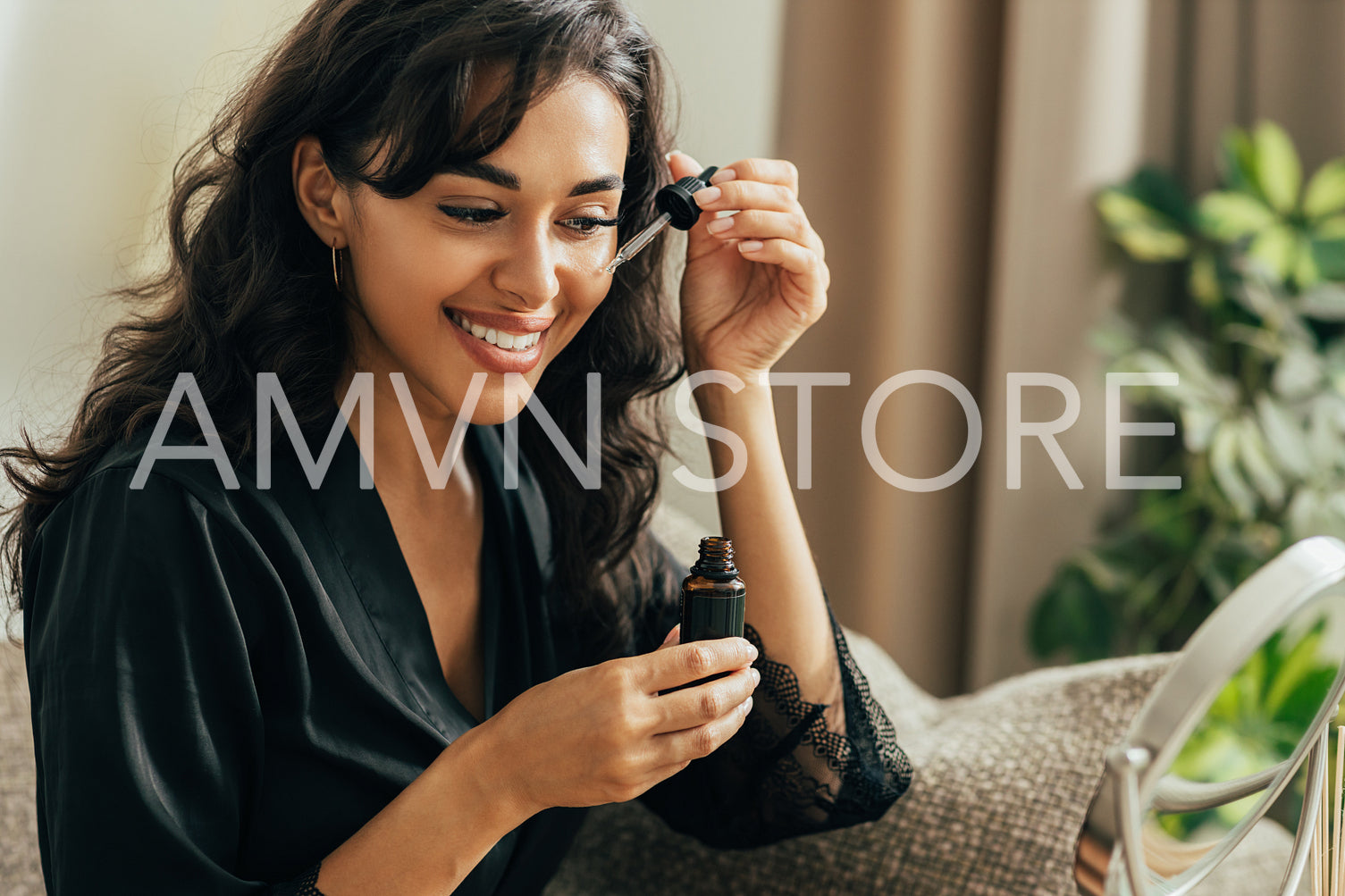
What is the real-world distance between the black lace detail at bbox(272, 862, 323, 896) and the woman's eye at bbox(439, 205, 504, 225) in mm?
482

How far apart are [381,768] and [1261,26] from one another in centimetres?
193

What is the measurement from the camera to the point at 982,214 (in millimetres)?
1997

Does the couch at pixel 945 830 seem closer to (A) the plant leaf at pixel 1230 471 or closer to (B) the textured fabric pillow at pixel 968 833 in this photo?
(B) the textured fabric pillow at pixel 968 833

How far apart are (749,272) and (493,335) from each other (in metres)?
0.32

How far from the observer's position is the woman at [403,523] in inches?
29.0

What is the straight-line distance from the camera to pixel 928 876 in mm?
1055

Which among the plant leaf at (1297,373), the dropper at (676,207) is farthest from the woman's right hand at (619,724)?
the plant leaf at (1297,373)

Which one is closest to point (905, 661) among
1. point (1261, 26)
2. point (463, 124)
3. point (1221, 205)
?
point (1221, 205)

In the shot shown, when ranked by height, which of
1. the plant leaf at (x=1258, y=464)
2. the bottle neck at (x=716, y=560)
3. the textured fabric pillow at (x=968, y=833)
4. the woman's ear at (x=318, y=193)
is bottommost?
the textured fabric pillow at (x=968, y=833)

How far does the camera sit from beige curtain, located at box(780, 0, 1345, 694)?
187 centimetres

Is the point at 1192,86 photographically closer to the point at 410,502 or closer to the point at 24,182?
the point at 410,502

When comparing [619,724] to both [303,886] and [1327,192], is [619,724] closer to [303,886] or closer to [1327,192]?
[303,886]

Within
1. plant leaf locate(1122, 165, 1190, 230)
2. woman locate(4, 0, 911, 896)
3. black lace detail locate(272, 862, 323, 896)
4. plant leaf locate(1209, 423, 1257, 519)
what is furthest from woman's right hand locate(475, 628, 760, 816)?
plant leaf locate(1122, 165, 1190, 230)

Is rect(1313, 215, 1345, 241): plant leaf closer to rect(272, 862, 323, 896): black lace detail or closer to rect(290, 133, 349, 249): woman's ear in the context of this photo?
rect(290, 133, 349, 249): woman's ear
